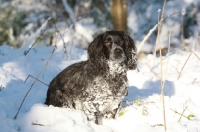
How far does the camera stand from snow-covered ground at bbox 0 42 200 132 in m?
3.56

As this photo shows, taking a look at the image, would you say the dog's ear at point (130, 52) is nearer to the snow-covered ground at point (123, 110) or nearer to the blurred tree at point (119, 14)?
the snow-covered ground at point (123, 110)

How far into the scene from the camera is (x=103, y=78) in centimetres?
373

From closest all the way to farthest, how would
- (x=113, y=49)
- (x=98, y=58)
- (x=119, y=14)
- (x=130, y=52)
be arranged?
1. (x=113, y=49)
2. (x=98, y=58)
3. (x=130, y=52)
4. (x=119, y=14)

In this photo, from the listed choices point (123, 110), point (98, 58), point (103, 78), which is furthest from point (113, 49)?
point (123, 110)

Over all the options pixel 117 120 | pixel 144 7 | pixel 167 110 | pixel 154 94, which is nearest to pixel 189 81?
pixel 154 94

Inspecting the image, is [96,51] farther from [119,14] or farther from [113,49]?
[119,14]

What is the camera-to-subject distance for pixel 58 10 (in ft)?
48.4

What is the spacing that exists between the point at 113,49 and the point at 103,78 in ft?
1.19

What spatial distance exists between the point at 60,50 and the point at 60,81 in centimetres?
339

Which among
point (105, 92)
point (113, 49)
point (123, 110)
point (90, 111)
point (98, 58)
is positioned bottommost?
point (123, 110)

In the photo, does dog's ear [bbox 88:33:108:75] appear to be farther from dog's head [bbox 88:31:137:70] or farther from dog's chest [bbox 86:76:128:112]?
dog's chest [bbox 86:76:128:112]

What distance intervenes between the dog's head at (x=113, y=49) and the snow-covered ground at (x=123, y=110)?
0.51 m

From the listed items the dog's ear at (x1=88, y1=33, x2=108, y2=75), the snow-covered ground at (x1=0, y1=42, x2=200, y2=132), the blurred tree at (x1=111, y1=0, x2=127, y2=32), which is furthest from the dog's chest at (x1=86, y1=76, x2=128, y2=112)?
the blurred tree at (x1=111, y1=0, x2=127, y2=32)

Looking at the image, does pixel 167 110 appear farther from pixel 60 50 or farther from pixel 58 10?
pixel 58 10
